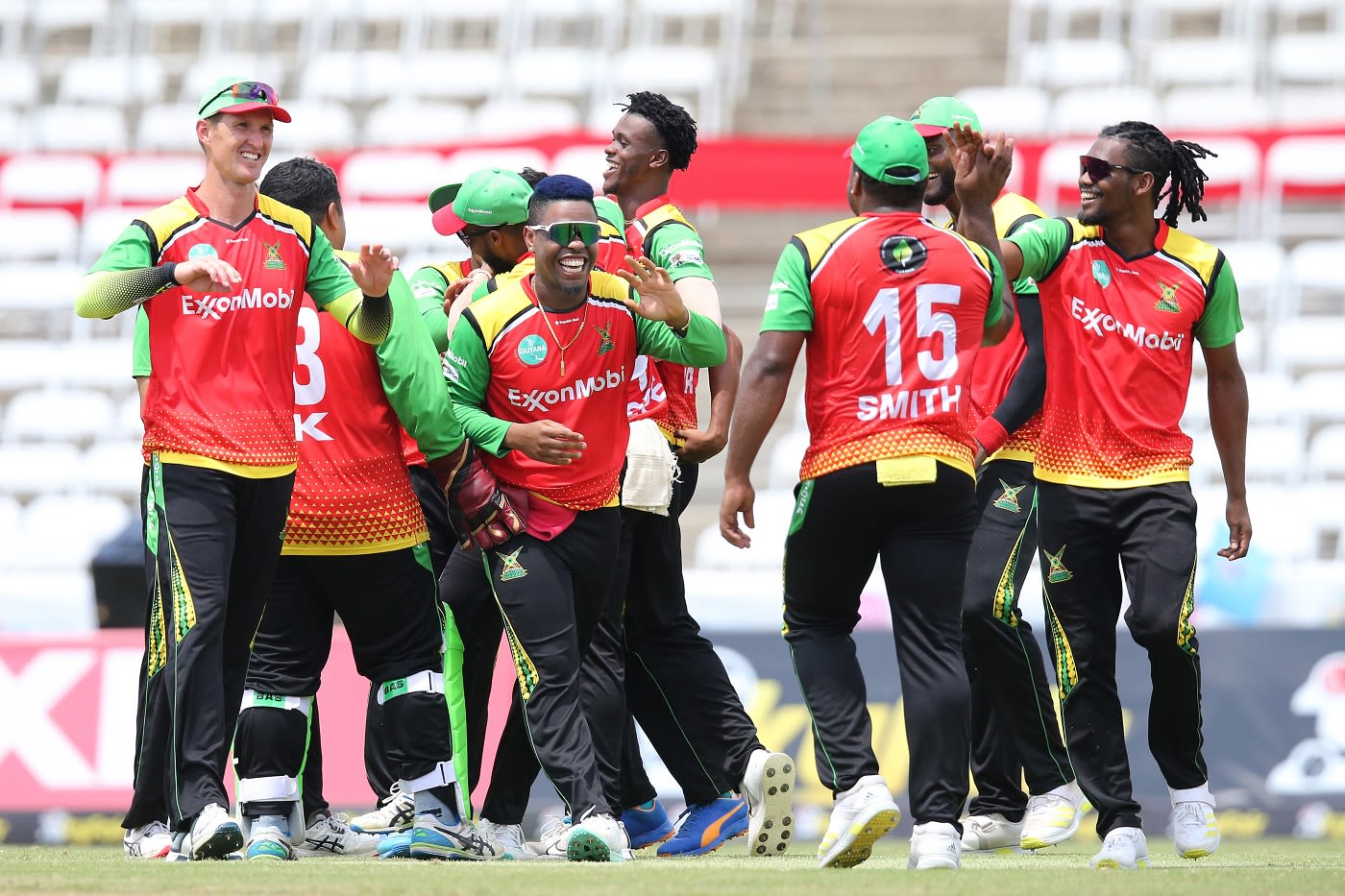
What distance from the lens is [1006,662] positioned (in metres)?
7.12

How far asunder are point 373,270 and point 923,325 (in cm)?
182

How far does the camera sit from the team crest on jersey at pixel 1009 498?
288 inches

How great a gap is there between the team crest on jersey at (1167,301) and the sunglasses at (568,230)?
1955 millimetres

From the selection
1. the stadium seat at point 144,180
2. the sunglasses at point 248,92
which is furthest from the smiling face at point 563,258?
the stadium seat at point 144,180

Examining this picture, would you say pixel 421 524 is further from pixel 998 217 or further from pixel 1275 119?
pixel 1275 119

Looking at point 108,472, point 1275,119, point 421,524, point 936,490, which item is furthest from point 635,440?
point 1275,119

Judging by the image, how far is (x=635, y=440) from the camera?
658 centimetres

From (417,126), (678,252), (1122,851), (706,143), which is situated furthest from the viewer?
(417,126)

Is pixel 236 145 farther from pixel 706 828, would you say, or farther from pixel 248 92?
pixel 706 828

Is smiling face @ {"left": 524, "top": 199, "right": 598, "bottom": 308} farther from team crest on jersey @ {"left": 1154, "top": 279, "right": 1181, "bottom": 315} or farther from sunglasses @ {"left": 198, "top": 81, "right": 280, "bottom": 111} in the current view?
team crest on jersey @ {"left": 1154, "top": 279, "right": 1181, "bottom": 315}

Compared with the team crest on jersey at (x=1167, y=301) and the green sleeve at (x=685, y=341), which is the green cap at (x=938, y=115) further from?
the green sleeve at (x=685, y=341)

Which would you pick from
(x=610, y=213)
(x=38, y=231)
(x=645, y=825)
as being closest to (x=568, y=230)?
(x=610, y=213)

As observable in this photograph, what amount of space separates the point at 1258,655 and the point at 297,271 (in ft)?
19.2

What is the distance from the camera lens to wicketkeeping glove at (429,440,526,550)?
6109mm
